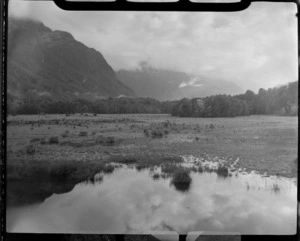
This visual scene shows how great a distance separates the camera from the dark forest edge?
3490 millimetres

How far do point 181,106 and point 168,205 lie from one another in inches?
48.7

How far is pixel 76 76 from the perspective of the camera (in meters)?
3.74

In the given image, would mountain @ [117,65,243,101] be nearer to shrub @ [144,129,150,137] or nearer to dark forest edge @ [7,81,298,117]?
dark forest edge @ [7,81,298,117]

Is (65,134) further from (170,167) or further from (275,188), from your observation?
(275,188)

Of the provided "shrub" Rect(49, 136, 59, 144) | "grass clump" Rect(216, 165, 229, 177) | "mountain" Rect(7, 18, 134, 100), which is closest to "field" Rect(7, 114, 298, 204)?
"shrub" Rect(49, 136, 59, 144)

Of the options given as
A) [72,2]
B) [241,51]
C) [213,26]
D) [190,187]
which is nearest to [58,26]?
[213,26]

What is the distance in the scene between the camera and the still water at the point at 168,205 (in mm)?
3258

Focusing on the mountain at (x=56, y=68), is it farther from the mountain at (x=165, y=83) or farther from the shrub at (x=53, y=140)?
the shrub at (x=53, y=140)

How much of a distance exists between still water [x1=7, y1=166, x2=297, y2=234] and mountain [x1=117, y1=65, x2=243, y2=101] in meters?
1.03

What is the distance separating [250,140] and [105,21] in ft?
7.74

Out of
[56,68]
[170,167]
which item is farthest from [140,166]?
[56,68]

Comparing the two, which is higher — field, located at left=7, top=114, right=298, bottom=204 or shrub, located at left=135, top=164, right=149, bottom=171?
field, located at left=7, top=114, right=298, bottom=204

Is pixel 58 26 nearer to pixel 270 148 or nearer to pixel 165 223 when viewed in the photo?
pixel 165 223

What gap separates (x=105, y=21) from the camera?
365cm
